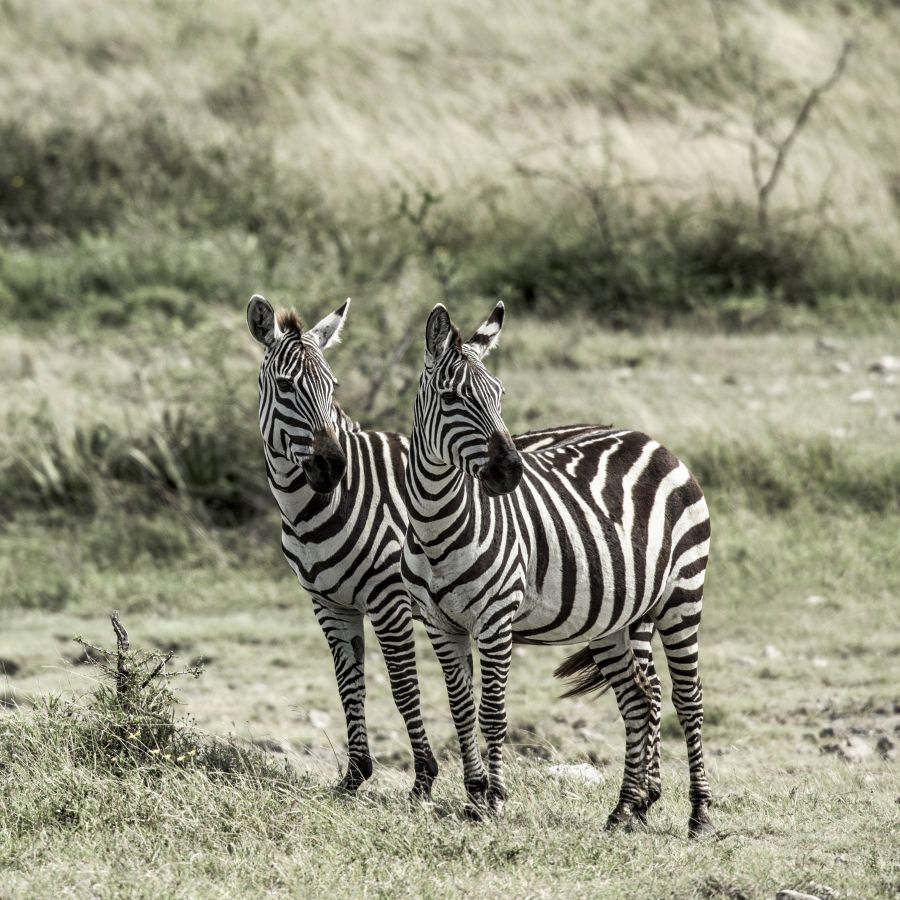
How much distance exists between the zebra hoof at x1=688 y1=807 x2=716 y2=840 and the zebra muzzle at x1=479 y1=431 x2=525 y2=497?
5.65ft

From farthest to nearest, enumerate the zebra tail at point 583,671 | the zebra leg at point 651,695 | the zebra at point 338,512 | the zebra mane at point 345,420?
1. the zebra tail at point 583,671
2. the zebra mane at point 345,420
3. the zebra leg at point 651,695
4. the zebra at point 338,512

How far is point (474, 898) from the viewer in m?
4.75

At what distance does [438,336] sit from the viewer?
523cm

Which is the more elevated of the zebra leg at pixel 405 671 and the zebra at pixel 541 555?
the zebra at pixel 541 555

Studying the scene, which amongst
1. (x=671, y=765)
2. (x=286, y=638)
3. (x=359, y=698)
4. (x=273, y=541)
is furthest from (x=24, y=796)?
(x=273, y=541)

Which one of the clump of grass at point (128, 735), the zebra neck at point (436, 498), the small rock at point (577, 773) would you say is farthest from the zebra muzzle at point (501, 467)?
the small rock at point (577, 773)

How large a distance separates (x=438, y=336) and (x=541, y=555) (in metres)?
0.98

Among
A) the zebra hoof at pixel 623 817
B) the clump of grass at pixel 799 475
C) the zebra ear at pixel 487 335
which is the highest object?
the zebra ear at pixel 487 335

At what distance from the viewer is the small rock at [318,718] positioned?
8.24 metres

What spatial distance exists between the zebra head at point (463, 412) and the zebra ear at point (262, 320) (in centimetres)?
80

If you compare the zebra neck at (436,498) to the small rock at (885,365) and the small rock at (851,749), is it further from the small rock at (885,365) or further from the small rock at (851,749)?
the small rock at (885,365)

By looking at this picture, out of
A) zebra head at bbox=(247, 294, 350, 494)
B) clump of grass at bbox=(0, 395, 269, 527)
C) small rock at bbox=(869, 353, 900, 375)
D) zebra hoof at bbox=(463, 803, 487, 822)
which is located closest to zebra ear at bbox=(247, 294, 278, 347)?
zebra head at bbox=(247, 294, 350, 494)

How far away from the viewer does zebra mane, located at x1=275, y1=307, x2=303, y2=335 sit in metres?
5.76

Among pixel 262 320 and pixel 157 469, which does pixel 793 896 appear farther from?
pixel 157 469
